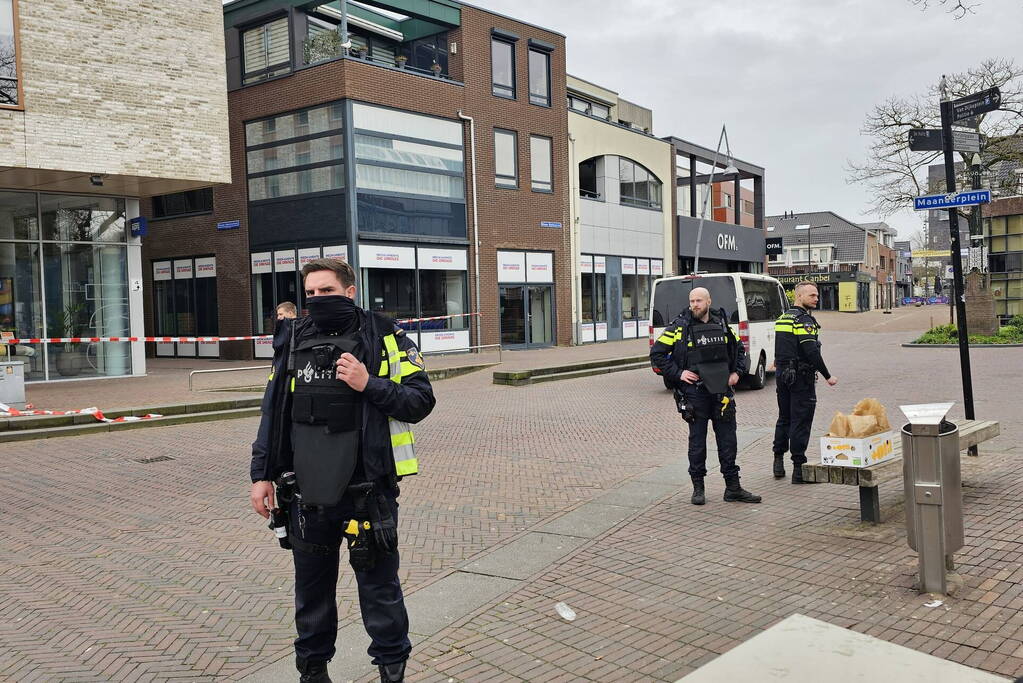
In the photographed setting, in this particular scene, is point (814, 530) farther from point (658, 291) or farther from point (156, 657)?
point (658, 291)

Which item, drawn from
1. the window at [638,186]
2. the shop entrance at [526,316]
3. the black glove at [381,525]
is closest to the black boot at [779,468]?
the black glove at [381,525]

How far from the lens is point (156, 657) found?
409cm

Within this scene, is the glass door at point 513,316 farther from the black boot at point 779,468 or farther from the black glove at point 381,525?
the black glove at point 381,525

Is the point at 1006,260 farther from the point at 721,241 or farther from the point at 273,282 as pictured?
the point at 273,282

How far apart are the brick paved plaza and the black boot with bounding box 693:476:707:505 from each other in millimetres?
80

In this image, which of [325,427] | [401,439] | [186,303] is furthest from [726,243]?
[325,427]

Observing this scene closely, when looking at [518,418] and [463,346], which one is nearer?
[518,418]

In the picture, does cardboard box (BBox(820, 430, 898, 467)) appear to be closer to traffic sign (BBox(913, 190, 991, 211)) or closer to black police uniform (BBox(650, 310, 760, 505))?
black police uniform (BBox(650, 310, 760, 505))

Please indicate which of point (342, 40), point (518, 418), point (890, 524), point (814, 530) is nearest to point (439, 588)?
point (814, 530)

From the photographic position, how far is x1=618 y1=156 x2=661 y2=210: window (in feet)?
106

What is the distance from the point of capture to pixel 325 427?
10.8 feet

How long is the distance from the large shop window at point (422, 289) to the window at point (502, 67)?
5.60m

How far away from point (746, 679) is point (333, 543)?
1.78 metres

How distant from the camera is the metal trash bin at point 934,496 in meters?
4.43
